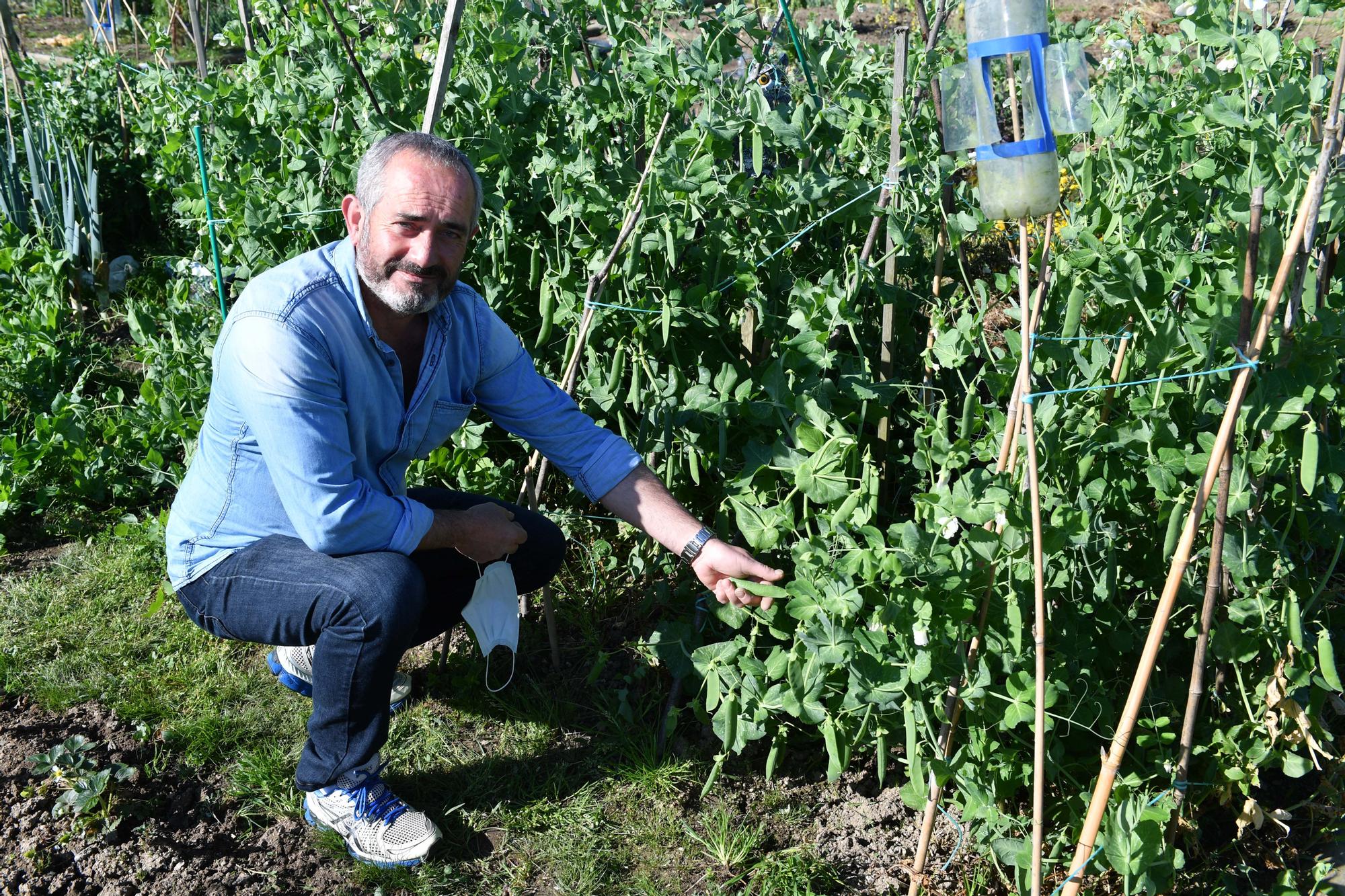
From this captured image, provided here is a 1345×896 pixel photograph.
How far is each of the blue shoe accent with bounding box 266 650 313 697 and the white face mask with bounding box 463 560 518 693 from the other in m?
0.46

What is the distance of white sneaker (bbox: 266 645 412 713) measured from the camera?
241 cm

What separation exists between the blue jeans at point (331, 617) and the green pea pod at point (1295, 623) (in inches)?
56.2

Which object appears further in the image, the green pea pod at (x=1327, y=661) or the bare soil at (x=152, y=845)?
the bare soil at (x=152, y=845)

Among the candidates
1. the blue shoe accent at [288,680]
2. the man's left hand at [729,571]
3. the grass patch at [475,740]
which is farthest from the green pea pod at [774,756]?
the blue shoe accent at [288,680]

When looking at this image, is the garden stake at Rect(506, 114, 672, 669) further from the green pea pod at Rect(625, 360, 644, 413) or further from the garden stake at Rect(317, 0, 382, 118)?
the garden stake at Rect(317, 0, 382, 118)

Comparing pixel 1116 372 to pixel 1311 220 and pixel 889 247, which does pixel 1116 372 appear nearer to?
pixel 889 247

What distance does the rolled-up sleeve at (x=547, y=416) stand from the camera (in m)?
2.23

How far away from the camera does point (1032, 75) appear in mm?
1464

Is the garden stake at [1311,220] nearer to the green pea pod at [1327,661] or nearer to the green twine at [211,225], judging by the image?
the green pea pod at [1327,661]

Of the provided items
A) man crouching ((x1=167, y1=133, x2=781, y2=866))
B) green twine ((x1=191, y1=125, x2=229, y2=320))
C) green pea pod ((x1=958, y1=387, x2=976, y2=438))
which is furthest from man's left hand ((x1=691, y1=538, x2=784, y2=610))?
green twine ((x1=191, y1=125, x2=229, y2=320))

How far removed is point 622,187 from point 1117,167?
0.96 m

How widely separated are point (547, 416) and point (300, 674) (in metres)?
0.78

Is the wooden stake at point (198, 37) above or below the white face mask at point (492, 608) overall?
above

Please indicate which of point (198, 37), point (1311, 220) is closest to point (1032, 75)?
point (1311, 220)
